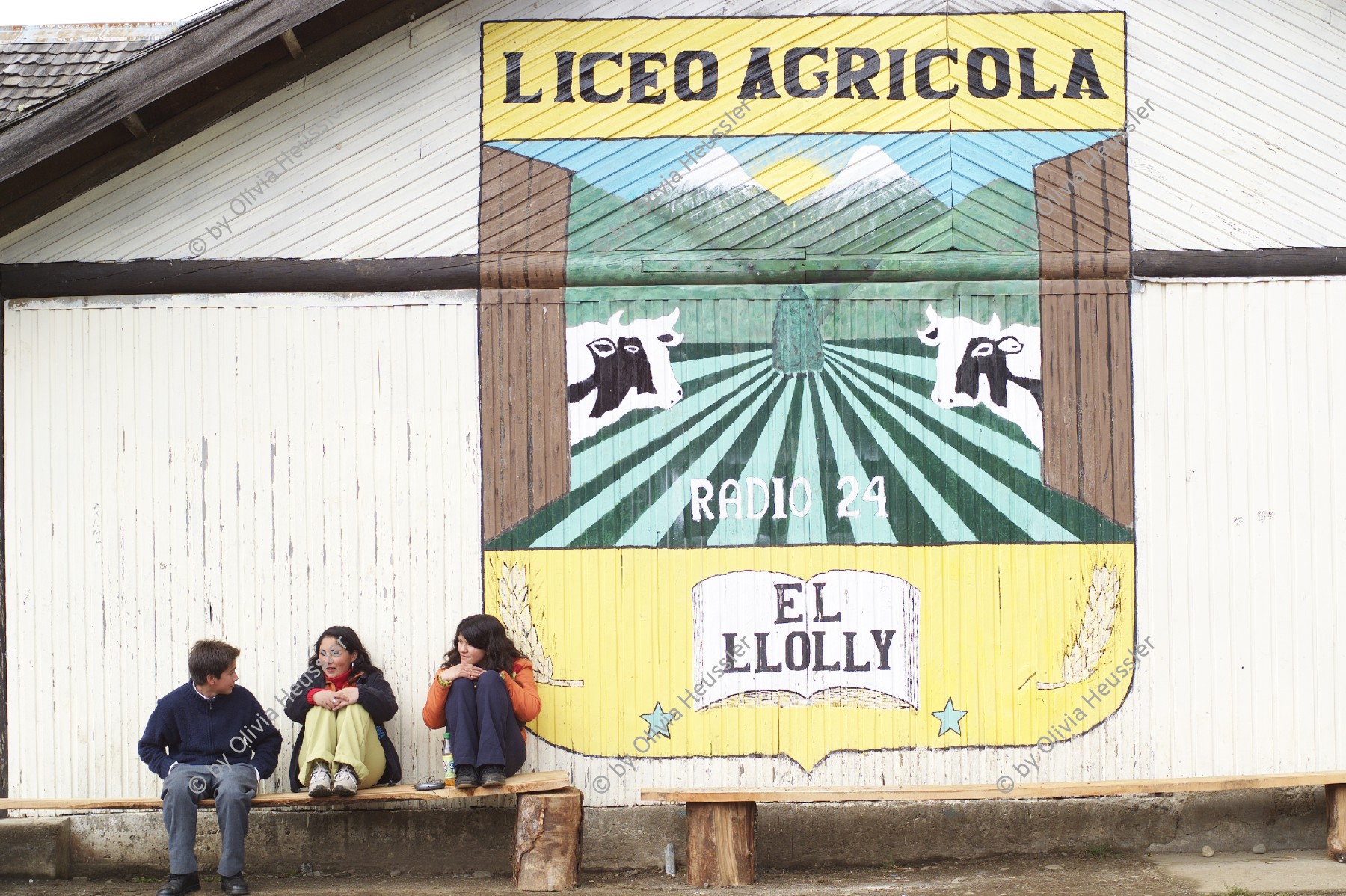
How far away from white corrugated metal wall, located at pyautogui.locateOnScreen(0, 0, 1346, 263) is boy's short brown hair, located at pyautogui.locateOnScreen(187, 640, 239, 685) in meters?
2.12

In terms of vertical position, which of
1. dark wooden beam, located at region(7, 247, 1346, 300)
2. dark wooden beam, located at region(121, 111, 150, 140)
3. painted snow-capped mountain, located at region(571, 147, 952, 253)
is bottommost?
dark wooden beam, located at region(7, 247, 1346, 300)

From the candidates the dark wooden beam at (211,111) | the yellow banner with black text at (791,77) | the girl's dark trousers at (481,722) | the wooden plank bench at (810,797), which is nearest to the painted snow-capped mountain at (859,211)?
the yellow banner with black text at (791,77)

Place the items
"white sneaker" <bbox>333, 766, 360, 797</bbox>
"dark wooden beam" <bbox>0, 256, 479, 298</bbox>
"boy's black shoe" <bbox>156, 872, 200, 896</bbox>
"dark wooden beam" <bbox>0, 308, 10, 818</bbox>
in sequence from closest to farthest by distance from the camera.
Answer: "boy's black shoe" <bbox>156, 872, 200, 896</bbox> → "white sneaker" <bbox>333, 766, 360, 797</bbox> → "dark wooden beam" <bbox>0, 308, 10, 818</bbox> → "dark wooden beam" <bbox>0, 256, 479, 298</bbox>

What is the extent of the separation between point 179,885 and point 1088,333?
5.47 metres

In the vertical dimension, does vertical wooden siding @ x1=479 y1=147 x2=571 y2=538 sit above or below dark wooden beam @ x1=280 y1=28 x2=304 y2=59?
below

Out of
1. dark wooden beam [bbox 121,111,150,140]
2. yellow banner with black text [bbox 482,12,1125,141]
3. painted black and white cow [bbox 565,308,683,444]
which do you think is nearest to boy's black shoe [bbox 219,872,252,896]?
painted black and white cow [bbox 565,308,683,444]

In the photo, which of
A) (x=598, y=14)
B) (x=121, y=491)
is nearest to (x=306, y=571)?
(x=121, y=491)

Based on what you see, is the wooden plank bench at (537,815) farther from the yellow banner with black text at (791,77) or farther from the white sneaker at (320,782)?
the yellow banner with black text at (791,77)

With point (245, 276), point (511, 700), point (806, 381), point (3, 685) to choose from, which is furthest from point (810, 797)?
point (3, 685)

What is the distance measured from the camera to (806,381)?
21.3 ft

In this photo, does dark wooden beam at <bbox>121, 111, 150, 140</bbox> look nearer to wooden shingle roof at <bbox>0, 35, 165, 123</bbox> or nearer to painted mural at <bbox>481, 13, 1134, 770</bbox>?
wooden shingle roof at <bbox>0, 35, 165, 123</bbox>

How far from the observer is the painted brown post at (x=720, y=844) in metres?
5.97

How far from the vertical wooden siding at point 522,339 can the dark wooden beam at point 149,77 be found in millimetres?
1280

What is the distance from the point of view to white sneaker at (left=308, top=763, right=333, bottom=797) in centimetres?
578
